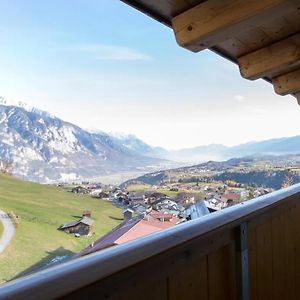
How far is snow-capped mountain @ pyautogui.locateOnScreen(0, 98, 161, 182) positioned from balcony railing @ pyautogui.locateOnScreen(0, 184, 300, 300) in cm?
86

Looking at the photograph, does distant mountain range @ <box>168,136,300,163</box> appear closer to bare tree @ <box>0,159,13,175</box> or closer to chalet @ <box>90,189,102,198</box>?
chalet @ <box>90,189,102,198</box>

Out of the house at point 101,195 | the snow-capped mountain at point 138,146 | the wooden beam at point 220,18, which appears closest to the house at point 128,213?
the house at point 101,195

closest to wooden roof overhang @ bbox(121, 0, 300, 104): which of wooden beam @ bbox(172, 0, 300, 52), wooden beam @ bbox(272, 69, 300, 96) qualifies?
wooden beam @ bbox(172, 0, 300, 52)

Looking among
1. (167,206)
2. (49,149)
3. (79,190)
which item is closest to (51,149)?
(49,149)

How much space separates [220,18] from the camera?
4.95ft

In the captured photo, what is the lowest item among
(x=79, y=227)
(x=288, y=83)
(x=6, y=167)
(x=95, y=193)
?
(x=79, y=227)

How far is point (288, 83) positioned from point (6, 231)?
2.24 meters

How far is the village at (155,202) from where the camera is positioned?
1396 millimetres

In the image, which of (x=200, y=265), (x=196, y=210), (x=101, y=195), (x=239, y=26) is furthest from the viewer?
(x=101, y=195)

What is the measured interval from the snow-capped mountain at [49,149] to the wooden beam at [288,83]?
123 centimetres

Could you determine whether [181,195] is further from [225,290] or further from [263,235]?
[225,290]

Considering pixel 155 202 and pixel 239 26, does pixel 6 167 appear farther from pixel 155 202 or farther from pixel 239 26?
pixel 239 26

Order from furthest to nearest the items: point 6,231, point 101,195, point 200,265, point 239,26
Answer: point 101,195
point 239,26
point 200,265
point 6,231

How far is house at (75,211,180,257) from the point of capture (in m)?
1.20
